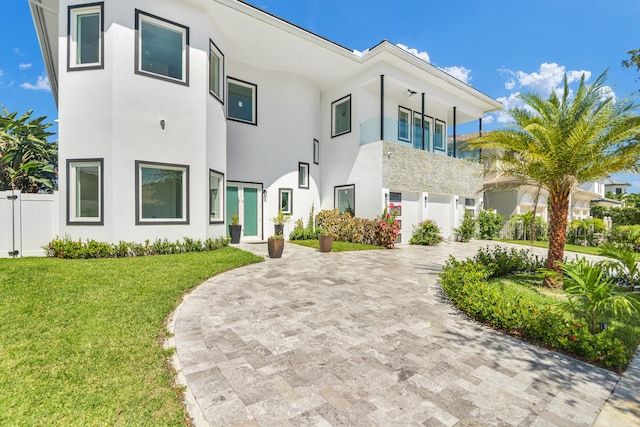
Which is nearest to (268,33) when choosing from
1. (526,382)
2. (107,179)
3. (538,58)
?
(107,179)

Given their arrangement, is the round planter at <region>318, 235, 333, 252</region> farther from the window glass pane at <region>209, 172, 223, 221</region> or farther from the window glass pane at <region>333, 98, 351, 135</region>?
the window glass pane at <region>333, 98, 351, 135</region>

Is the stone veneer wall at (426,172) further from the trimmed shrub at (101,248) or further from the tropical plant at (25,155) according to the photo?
the tropical plant at (25,155)

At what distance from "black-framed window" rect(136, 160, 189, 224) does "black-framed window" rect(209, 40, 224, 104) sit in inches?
131

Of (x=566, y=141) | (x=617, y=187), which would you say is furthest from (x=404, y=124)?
(x=617, y=187)

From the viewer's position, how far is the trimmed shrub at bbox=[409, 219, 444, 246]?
13750mm

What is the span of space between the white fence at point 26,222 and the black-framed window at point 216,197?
169 inches

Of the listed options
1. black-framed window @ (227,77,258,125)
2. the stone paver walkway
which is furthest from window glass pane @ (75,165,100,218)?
black-framed window @ (227,77,258,125)

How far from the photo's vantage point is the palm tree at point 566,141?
6328mm

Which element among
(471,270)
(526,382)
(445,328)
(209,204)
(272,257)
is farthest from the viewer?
(209,204)

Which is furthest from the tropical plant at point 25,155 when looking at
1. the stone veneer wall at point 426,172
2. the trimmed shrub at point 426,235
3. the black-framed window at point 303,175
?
the trimmed shrub at point 426,235

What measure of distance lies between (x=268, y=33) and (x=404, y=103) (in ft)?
27.5

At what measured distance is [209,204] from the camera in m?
9.86

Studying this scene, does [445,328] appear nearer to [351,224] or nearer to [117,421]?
[117,421]

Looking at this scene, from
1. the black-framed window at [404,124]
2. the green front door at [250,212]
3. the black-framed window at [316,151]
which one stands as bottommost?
the green front door at [250,212]
